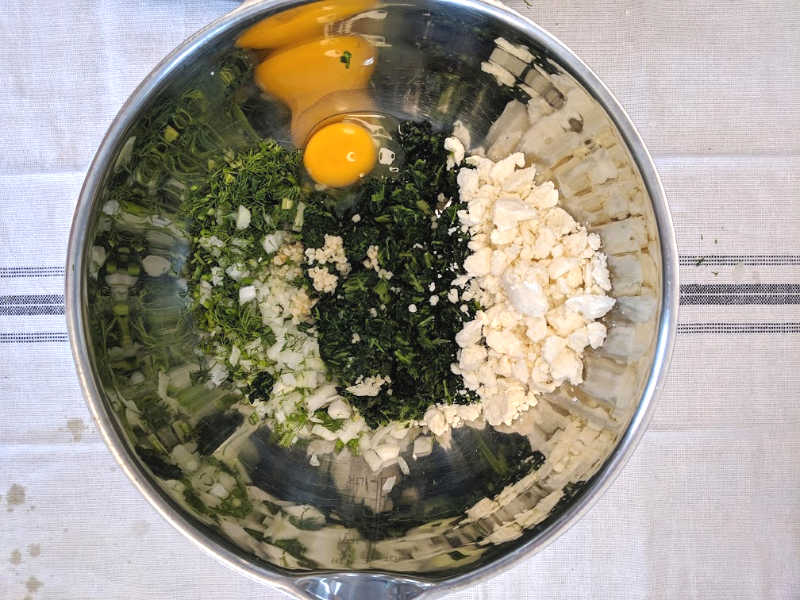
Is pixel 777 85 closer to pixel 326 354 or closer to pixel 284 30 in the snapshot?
pixel 284 30

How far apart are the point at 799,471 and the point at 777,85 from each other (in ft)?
3.48

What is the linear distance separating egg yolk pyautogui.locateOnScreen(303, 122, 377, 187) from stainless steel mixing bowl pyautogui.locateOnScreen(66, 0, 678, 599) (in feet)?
0.34

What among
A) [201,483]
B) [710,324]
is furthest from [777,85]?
[201,483]

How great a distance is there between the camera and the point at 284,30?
48.3 inches

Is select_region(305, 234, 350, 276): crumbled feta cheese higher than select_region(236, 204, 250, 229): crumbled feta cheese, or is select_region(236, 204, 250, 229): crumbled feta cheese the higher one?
select_region(236, 204, 250, 229): crumbled feta cheese

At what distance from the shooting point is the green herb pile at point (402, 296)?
4.53ft

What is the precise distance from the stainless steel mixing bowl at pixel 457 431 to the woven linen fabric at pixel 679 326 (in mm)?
331

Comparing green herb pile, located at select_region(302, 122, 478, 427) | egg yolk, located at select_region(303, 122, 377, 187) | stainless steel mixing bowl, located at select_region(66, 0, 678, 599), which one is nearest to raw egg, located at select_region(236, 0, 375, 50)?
stainless steel mixing bowl, located at select_region(66, 0, 678, 599)

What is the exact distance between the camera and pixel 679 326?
1539 millimetres

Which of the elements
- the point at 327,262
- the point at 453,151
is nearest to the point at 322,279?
the point at 327,262

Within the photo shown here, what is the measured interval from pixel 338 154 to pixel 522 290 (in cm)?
58

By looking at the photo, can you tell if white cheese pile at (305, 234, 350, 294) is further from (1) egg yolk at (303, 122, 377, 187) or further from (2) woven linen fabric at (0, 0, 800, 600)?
(2) woven linen fabric at (0, 0, 800, 600)

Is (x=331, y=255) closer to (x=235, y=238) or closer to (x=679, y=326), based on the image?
(x=235, y=238)

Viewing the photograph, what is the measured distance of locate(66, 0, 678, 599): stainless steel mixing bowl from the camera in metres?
1.16
